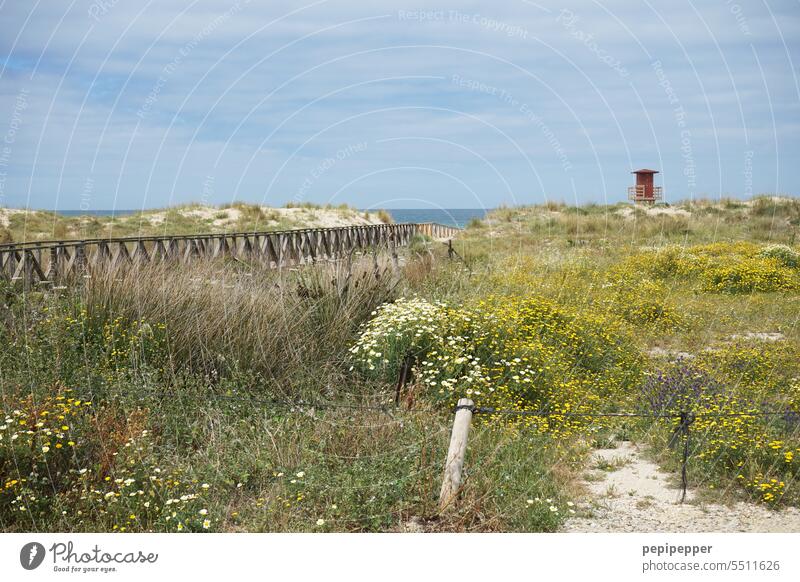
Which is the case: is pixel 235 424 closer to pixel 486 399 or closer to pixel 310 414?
→ pixel 310 414

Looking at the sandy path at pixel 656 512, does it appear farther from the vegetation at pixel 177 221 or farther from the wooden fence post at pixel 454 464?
the vegetation at pixel 177 221

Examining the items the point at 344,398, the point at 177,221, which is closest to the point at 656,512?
the point at 344,398

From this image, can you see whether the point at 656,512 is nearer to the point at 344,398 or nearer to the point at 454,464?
the point at 454,464

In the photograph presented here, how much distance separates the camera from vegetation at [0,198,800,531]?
4.98 m

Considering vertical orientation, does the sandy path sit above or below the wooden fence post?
below

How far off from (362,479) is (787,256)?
14289mm

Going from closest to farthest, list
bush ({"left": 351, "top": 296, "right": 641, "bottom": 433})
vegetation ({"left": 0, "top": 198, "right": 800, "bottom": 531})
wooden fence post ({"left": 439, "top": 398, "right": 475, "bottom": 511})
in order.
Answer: wooden fence post ({"left": 439, "top": 398, "right": 475, "bottom": 511}), vegetation ({"left": 0, "top": 198, "right": 800, "bottom": 531}), bush ({"left": 351, "top": 296, "right": 641, "bottom": 433})

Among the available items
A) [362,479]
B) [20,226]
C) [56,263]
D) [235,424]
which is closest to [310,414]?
[235,424]

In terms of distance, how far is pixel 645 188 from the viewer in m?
49.9

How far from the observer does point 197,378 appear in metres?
7.14
